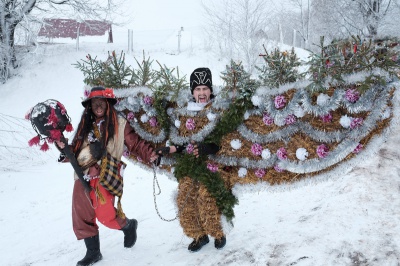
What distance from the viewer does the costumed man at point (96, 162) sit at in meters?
3.54

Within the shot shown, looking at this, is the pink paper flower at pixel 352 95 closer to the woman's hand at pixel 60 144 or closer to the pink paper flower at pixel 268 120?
the pink paper flower at pixel 268 120

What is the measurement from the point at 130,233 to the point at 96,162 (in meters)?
0.98

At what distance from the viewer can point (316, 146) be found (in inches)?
118

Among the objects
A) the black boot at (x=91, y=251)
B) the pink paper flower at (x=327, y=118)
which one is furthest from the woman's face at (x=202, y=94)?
the black boot at (x=91, y=251)

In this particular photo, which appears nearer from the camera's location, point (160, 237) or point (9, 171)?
point (160, 237)

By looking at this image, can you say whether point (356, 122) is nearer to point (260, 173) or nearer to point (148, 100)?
point (260, 173)

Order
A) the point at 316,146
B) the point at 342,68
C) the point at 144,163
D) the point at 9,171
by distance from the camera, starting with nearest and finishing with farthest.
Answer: the point at 342,68
the point at 316,146
the point at 144,163
the point at 9,171

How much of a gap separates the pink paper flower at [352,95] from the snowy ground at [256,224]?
12.5 inches

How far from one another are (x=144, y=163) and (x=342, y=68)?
8.08 ft

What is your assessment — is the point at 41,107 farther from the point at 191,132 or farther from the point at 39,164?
the point at 39,164

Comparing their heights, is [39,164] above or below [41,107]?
below

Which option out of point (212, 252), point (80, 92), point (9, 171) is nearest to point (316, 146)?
point (212, 252)

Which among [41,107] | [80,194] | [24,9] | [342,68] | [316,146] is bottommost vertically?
[80,194]

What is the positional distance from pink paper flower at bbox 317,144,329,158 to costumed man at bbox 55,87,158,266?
5.50ft
